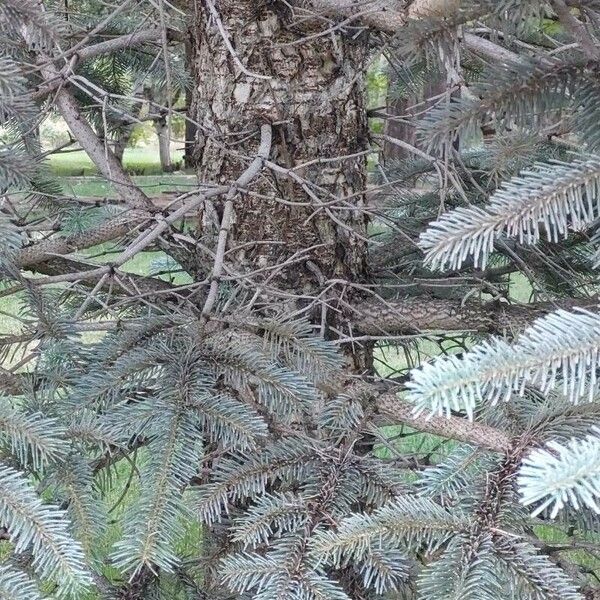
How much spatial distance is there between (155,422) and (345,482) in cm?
18

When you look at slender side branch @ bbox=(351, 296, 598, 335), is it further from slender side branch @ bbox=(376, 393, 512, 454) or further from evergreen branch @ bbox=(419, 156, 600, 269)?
evergreen branch @ bbox=(419, 156, 600, 269)

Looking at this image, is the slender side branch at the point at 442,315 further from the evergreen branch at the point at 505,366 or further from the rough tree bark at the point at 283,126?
the evergreen branch at the point at 505,366

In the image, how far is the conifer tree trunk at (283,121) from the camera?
3.65 feet

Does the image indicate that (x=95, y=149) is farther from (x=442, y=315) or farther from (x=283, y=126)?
(x=442, y=315)

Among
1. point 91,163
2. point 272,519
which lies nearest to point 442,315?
point 272,519

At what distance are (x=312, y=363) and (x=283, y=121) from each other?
456mm

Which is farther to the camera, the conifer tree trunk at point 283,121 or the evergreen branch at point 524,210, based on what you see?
the conifer tree trunk at point 283,121

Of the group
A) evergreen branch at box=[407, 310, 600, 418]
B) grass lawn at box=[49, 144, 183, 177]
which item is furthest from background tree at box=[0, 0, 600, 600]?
grass lawn at box=[49, 144, 183, 177]

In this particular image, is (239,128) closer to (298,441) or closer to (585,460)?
(298,441)

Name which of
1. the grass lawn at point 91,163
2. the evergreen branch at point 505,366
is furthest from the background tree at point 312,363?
the grass lawn at point 91,163

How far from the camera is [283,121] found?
1.10 metres

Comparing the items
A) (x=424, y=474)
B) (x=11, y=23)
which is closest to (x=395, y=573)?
(x=424, y=474)

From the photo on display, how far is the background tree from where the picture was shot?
509 millimetres

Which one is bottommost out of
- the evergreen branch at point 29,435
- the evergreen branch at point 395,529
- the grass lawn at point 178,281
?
the grass lawn at point 178,281
